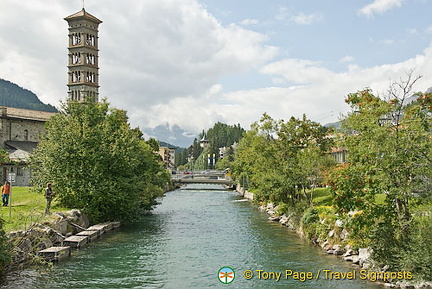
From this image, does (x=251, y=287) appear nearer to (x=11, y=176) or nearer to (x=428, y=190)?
(x=428, y=190)

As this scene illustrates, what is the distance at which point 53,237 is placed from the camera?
91.8 feet

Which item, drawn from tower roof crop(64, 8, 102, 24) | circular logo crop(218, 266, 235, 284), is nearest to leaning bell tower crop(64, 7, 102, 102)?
tower roof crop(64, 8, 102, 24)

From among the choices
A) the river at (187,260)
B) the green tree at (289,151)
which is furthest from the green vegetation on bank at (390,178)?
the green tree at (289,151)

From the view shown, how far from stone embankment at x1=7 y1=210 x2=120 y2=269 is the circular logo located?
940cm

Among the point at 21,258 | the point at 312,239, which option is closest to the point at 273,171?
the point at 312,239

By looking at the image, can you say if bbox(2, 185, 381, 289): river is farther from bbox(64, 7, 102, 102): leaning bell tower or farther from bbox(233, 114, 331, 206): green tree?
bbox(64, 7, 102, 102): leaning bell tower

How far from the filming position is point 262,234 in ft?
116

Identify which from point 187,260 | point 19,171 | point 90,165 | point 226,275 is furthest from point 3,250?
point 19,171

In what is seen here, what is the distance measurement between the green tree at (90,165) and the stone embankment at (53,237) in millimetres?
2171

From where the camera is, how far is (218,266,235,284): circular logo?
21409mm

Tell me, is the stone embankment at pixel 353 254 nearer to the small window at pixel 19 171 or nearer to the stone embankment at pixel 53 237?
the stone embankment at pixel 53 237

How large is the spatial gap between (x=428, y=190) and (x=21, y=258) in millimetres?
20871

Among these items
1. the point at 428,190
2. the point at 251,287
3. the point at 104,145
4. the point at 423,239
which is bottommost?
the point at 251,287

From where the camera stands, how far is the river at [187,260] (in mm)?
20875
